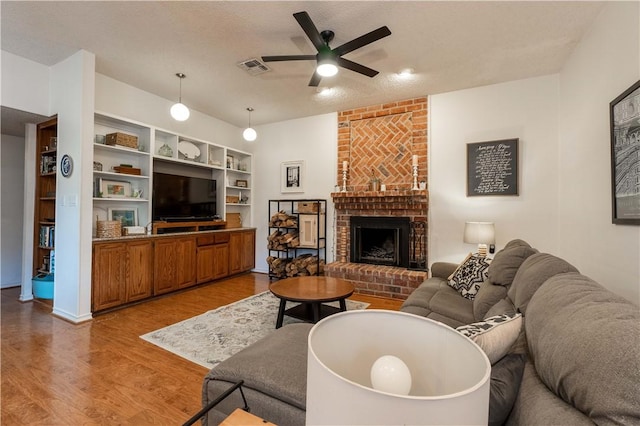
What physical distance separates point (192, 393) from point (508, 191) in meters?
3.81

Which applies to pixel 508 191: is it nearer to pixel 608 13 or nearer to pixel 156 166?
pixel 608 13

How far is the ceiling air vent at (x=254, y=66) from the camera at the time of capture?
3050 millimetres

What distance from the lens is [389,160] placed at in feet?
13.9

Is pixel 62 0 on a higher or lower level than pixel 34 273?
higher

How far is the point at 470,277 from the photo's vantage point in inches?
95.9

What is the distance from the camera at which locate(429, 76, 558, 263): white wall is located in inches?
131

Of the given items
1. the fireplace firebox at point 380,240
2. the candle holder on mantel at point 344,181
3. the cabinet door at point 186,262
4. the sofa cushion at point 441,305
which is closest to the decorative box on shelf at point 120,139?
the cabinet door at point 186,262

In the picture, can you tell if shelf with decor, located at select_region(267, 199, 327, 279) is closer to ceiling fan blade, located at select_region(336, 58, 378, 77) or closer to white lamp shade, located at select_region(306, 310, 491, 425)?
ceiling fan blade, located at select_region(336, 58, 378, 77)

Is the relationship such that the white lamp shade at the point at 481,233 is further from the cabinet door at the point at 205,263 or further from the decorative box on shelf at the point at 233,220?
the decorative box on shelf at the point at 233,220

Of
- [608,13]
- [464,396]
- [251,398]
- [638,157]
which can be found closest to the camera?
[464,396]

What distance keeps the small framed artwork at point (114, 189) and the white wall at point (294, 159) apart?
2.14 meters

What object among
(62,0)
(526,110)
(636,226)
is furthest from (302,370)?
(526,110)

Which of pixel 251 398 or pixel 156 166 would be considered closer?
pixel 251 398

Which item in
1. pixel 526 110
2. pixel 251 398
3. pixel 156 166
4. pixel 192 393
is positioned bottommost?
pixel 192 393
